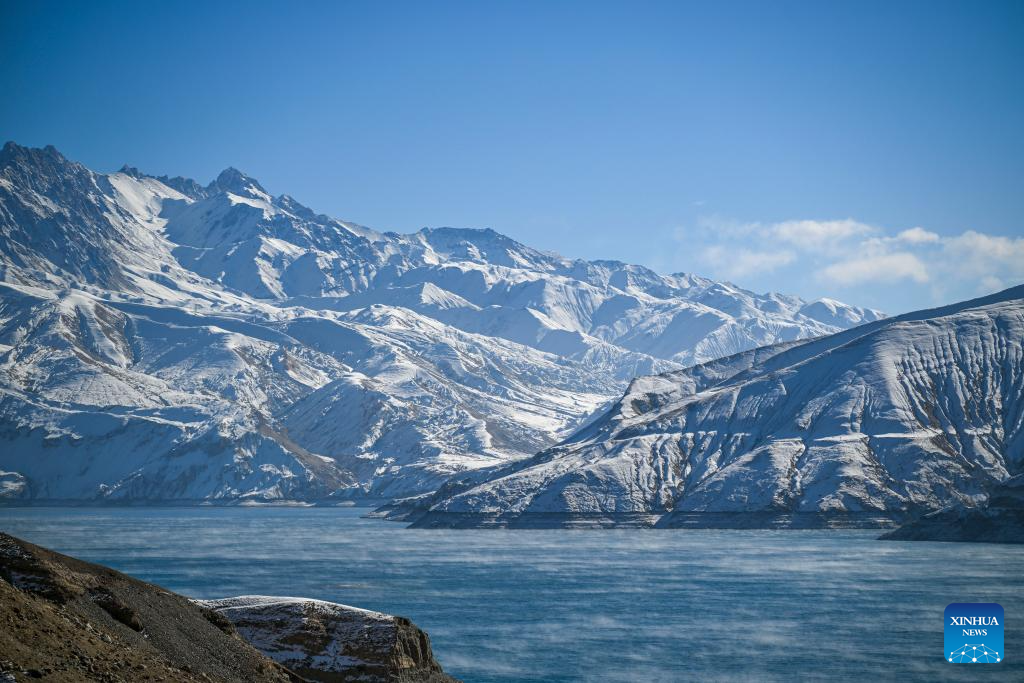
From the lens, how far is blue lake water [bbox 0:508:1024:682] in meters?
83.9

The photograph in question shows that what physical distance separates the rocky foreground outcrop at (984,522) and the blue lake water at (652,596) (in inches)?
283

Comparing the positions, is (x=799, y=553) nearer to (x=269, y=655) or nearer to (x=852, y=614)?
(x=852, y=614)

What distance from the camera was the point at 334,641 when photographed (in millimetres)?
48844

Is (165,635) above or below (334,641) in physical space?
above

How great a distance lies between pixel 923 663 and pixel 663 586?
2006 inches

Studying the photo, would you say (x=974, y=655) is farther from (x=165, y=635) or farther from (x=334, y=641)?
(x=165, y=635)

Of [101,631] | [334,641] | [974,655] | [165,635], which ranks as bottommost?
[974,655]

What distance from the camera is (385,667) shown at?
47594mm

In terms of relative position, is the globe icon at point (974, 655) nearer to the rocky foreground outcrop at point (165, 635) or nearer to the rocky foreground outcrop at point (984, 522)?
the rocky foreground outcrop at point (165, 635)

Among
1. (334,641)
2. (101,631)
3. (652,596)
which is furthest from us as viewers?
(652,596)

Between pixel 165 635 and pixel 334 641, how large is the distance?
25.4 ft
